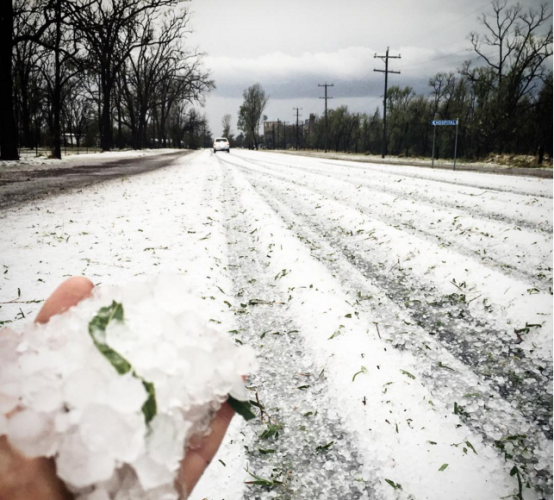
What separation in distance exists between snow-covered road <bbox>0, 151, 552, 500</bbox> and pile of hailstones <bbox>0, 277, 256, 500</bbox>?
97cm

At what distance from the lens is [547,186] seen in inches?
376

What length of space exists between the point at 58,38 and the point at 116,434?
20.3 m

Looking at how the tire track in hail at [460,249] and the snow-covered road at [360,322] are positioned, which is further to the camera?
the tire track in hail at [460,249]

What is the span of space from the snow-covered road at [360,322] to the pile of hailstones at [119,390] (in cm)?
97

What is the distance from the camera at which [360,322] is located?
274 cm

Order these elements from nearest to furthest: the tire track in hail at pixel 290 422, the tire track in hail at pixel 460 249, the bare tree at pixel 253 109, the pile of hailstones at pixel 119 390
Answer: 1. the pile of hailstones at pixel 119 390
2. the tire track in hail at pixel 290 422
3. the tire track in hail at pixel 460 249
4. the bare tree at pixel 253 109

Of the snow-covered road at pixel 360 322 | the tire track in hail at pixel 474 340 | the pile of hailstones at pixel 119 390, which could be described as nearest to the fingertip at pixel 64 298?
the pile of hailstones at pixel 119 390

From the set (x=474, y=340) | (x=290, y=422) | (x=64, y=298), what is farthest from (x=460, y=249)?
(x=64, y=298)

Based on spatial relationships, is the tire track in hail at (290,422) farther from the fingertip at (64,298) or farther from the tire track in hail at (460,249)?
the tire track in hail at (460,249)

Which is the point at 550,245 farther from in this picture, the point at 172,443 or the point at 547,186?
the point at 547,186

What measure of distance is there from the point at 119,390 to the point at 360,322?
233 centimetres

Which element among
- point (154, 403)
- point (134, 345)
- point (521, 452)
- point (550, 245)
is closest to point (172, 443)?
point (154, 403)

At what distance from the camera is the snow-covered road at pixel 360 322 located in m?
1.58

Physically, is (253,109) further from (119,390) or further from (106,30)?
(119,390)
